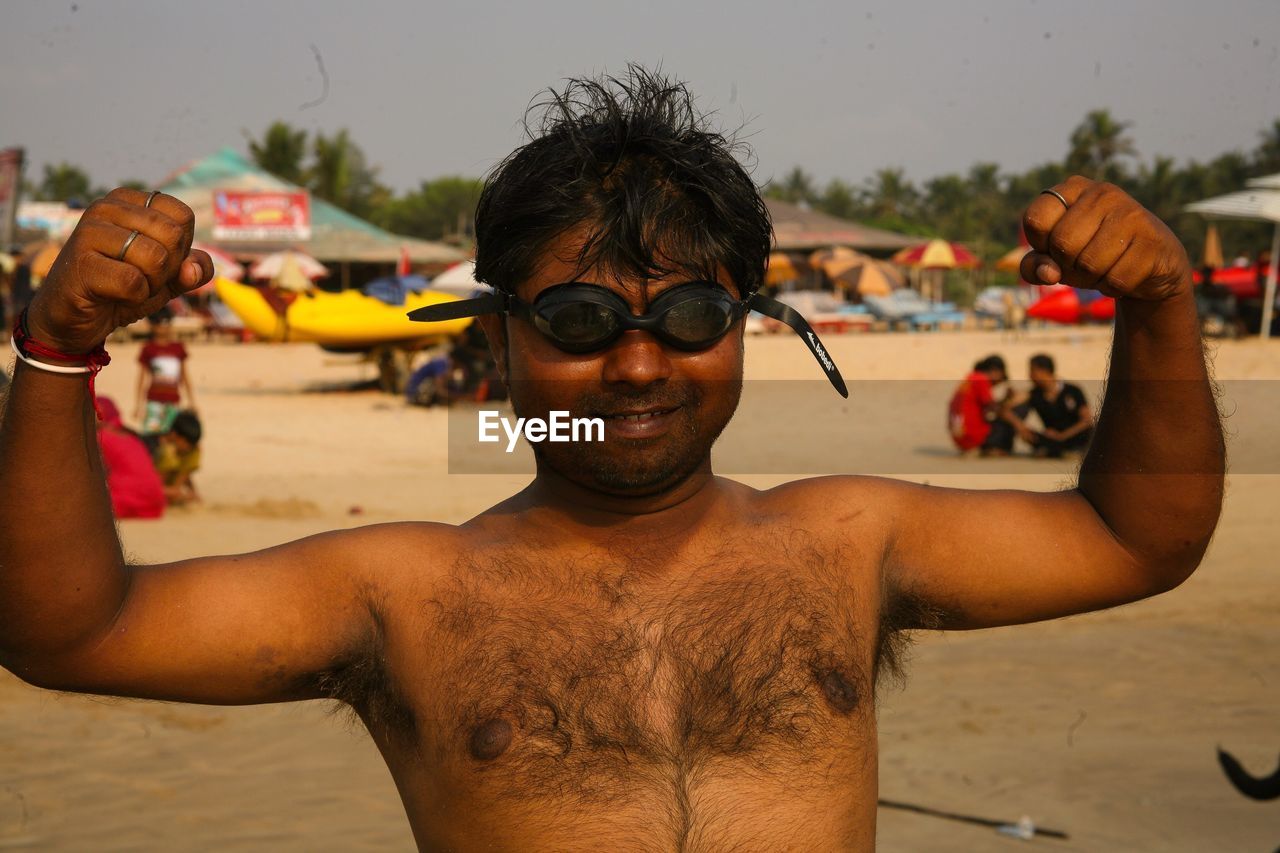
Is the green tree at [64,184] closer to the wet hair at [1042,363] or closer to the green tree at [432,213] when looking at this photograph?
the green tree at [432,213]

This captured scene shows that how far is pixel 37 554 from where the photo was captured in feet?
5.63

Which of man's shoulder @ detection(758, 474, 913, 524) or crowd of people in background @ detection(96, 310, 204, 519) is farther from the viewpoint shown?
crowd of people in background @ detection(96, 310, 204, 519)

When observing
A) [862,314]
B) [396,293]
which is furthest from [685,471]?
[862,314]

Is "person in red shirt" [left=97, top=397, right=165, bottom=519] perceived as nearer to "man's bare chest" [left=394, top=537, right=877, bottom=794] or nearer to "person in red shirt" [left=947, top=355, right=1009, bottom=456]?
"person in red shirt" [left=947, top=355, right=1009, bottom=456]

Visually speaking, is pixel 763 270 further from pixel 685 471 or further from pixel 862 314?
pixel 862 314

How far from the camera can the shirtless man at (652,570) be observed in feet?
6.56

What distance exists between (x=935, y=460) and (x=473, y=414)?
20.3 feet

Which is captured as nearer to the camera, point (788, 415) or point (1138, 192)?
point (788, 415)

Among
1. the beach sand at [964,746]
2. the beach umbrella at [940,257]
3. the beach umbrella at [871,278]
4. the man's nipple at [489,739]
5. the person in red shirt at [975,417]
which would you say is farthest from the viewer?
the beach umbrella at [871,278]

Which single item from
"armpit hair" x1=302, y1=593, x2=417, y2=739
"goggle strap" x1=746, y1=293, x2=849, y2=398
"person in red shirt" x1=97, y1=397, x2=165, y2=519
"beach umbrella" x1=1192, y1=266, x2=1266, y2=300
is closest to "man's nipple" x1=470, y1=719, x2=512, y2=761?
"armpit hair" x1=302, y1=593, x2=417, y2=739

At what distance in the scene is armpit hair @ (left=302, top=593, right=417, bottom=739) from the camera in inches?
82.4

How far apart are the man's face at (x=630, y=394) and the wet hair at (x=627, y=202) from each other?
0.04m

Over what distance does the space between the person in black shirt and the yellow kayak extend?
8.66 m

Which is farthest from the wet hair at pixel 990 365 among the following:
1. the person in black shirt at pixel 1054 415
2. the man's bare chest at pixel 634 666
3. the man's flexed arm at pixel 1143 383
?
the man's bare chest at pixel 634 666
